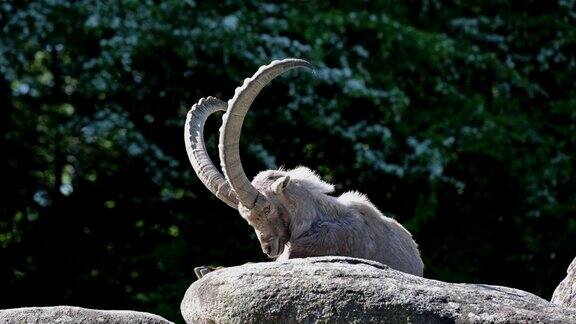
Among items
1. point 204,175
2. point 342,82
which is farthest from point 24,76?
point 204,175

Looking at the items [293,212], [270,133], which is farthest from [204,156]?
[270,133]

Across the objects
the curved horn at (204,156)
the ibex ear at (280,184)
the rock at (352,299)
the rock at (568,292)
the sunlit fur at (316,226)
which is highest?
the curved horn at (204,156)

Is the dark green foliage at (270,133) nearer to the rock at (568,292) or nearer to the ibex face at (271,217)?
the ibex face at (271,217)

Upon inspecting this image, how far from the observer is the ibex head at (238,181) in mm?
7598

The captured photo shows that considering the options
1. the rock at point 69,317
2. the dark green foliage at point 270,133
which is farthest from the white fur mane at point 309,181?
the dark green foliage at point 270,133

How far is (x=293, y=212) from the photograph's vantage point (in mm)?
8258

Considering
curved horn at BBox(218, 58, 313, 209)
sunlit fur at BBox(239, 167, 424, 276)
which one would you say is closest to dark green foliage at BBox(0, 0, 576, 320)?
sunlit fur at BBox(239, 167, 424, 276)

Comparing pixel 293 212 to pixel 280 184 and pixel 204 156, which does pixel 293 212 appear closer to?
pixel 280 184

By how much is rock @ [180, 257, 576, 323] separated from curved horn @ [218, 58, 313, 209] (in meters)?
1.46

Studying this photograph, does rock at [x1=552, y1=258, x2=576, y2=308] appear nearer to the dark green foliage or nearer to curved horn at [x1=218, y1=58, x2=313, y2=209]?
curved horn at [x1=218, y1=58, x2=313, y2=209]

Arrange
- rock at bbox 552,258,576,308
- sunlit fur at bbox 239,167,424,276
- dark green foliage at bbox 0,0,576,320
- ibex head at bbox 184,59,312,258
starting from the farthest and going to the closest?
dark green foliage at bbox 0,0,576,320 < sunlit fur at bbox 239,167,424,276 < ibex head at bbox 184,59,312,258 < rock at bbox 552,258,576,308

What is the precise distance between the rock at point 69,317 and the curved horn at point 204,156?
1.42 metres

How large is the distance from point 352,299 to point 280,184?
7.95 ft

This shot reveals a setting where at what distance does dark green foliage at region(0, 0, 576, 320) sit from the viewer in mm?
14484
